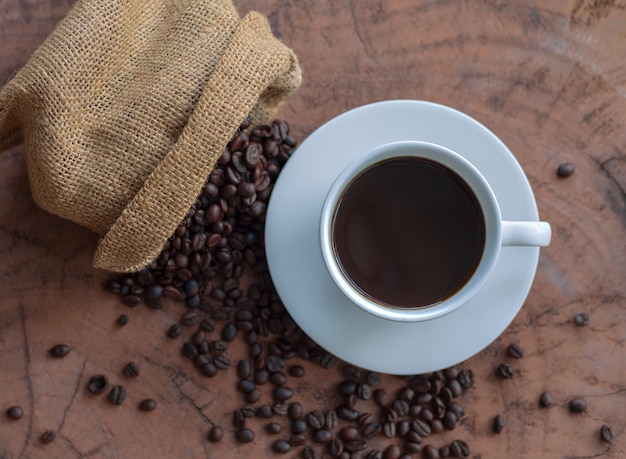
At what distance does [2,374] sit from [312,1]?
110 cm

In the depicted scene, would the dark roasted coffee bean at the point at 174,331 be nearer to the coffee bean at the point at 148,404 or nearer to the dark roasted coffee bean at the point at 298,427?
the coffee bean at the point at 148,404

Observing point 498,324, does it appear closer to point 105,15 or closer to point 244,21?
point 244,21

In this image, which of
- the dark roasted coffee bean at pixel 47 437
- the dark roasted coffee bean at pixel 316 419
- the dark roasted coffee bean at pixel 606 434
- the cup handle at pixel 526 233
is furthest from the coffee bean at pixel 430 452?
the dark roasted coffee bean at pixel 47 437

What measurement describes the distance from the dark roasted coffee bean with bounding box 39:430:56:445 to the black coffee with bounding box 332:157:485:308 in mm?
784

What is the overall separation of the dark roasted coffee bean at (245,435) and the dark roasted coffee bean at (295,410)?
96mm

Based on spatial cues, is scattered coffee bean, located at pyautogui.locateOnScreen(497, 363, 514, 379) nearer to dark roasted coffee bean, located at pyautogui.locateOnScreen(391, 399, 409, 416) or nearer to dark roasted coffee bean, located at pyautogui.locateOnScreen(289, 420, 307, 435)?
dark roasted coffee bean, located at pyautogui.locateOnScreen(391, 399, 409, 416)

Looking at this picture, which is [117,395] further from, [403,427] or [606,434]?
[606,434]

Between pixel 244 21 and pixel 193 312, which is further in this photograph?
pixel 193 312

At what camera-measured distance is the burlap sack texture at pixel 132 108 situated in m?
1.27

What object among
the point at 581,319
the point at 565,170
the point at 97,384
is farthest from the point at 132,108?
the point at 581,319

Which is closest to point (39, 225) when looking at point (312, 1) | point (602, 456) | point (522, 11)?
point (312, 1)

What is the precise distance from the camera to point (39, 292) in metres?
1.51

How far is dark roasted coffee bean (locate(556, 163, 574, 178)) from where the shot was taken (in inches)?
59.3

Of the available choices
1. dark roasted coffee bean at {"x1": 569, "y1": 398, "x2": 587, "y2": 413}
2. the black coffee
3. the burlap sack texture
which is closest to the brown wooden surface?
dark roasted coffee bean at {"x1": 569, "y1": 398, "x2": 587, "y2": 413}
